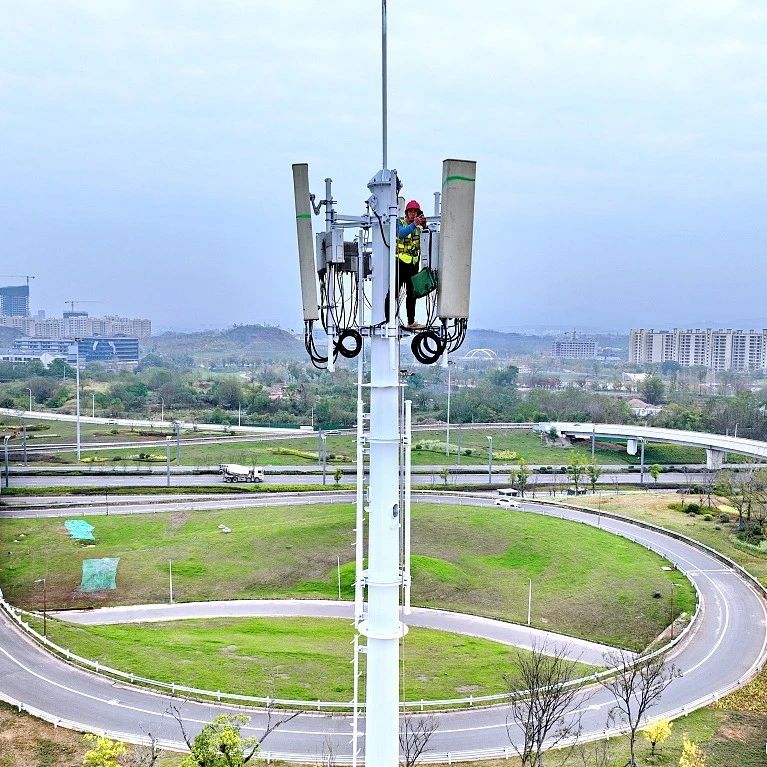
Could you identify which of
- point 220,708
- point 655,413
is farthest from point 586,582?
point 655,413

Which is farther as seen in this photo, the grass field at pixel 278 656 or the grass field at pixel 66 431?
the grass field at pixel 66 431

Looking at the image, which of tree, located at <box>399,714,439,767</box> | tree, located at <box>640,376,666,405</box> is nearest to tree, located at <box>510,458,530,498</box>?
tree, located at <box>399,714,439,767</box>

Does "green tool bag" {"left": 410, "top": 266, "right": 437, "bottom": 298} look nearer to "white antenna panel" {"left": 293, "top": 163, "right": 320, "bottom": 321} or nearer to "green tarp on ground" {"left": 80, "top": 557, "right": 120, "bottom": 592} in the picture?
"white antenna panel" {"left": 293, "top": 163, "right": 320, "bottom": 321}

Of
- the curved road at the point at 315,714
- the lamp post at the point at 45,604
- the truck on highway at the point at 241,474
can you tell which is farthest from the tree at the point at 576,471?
the lamp post at the point at 45,604

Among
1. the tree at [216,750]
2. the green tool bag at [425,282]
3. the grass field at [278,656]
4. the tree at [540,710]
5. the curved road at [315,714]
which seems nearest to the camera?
the green tool bag at [425,282]

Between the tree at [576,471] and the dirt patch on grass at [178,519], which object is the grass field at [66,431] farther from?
the tree at [576,471]

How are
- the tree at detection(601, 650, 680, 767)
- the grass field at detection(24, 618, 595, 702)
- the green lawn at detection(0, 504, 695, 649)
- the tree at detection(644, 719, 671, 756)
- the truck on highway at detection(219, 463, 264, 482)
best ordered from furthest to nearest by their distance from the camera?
the truck on highway at detection(219, 463, 264, 482) < the green lawn at detection(0, 504, 695, 649) < the grass field at detection(24, 618, 595, 702) < the tree at detection(601, 650, 680, 767) < the tree at detection(644, 719, 671, 756)
